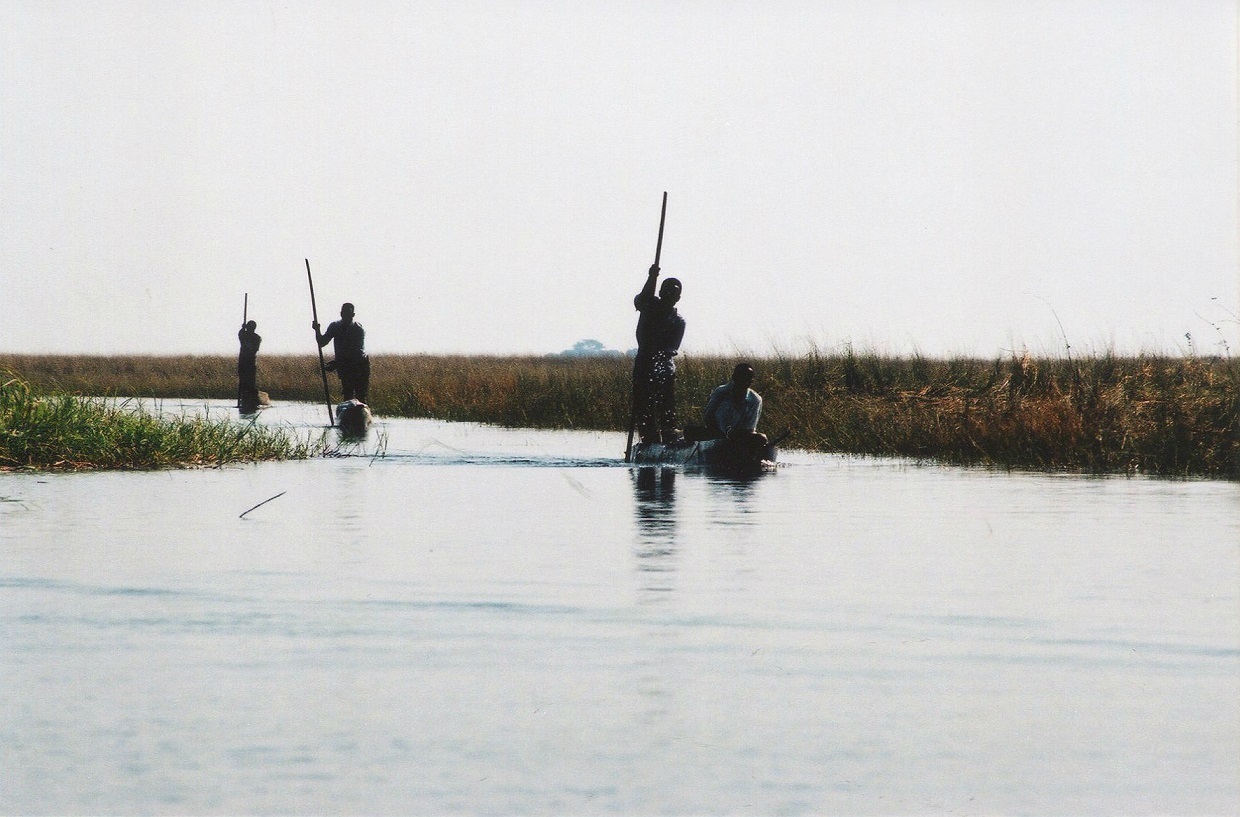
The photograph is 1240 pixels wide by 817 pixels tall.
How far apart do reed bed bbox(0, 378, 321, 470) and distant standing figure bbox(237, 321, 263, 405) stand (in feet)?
48.5

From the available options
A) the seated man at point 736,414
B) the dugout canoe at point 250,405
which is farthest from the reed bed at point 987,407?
the dugout canoe at point 250,405

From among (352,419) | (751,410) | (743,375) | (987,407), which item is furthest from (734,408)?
(352,419)

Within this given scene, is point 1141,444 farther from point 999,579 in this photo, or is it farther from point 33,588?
point 33,588

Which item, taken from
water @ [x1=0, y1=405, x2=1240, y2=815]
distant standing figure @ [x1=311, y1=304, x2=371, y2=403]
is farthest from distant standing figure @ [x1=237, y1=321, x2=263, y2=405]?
water @ [x1=0, y1=405, x2=1240, y2=815]

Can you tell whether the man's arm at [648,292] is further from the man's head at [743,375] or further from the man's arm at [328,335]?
the man's arm at [328,335]

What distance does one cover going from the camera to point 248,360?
3503cm

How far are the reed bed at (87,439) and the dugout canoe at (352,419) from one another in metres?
5.48

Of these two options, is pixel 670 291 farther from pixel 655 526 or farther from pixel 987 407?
pixel 655 526

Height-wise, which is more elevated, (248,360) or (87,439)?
(248,360)

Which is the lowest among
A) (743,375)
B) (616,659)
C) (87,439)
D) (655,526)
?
(616,659)

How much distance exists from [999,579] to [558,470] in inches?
360

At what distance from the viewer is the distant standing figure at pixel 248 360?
113 ft

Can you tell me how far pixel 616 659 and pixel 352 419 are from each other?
60.9ft

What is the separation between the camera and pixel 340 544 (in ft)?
37.6
